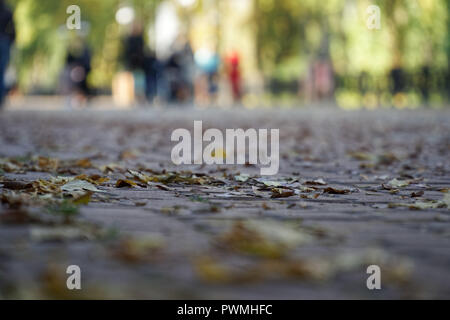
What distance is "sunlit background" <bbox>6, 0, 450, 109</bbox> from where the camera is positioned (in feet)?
96.0

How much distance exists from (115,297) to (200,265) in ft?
1.45

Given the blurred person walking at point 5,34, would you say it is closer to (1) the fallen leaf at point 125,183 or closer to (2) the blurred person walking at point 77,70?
(2) the blurred person walking at point 77,70

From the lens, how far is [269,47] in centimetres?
3359

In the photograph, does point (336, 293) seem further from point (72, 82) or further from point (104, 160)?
point (72, 82)

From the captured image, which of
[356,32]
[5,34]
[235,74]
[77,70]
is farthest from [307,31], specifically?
[5,34]

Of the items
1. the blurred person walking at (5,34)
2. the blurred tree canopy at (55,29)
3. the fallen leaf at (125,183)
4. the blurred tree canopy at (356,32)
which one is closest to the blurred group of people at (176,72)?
the blurred tree canopy at (55,29)

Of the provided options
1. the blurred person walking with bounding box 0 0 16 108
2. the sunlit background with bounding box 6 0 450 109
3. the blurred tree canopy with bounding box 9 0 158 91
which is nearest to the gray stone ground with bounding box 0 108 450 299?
the blurred person walking with bounding box 0 0 16 108

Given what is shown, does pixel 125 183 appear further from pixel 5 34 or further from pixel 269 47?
pixel 269 47

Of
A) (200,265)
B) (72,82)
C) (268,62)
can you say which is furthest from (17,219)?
(268,62)

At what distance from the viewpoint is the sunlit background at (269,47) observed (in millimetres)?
29266

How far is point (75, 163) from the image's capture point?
22.4 ft

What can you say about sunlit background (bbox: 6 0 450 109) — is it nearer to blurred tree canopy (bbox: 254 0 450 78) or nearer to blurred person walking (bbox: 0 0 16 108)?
blurred tree canopy (bbox: 254 0 450 78)

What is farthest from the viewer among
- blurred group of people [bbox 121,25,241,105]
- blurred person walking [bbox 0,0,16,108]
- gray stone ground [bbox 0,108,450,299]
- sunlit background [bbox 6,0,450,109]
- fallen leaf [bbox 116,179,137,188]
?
sunlit background [bbox 6,0,450,109]
